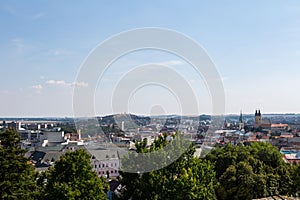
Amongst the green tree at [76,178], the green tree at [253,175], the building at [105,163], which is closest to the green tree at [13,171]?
the green tree at [76,178]

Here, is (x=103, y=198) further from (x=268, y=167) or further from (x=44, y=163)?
(x=44, y=163)

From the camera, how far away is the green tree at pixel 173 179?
467 inches

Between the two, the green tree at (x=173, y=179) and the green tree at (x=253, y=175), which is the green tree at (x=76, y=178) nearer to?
the green tree at (x=173, y=179)

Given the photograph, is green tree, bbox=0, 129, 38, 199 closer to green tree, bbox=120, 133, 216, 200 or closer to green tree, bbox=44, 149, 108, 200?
green tree, bbox=44, 149, 108, 200

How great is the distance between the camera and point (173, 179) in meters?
12.6

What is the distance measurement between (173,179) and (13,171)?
21.7ft

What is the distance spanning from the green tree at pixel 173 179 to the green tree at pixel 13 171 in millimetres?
4163

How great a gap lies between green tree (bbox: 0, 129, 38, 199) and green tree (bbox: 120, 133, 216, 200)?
4163 millimetres

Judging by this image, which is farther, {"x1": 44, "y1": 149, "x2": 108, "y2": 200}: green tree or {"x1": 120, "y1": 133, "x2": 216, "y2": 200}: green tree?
{"x1": 44, "y1": 149, "x2": 108, "y2": 200}: green tree

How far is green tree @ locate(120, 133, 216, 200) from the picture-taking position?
38.9 feet

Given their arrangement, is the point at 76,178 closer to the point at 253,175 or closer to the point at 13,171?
the point at 13,171

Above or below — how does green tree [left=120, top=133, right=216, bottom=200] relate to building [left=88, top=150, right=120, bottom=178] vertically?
above

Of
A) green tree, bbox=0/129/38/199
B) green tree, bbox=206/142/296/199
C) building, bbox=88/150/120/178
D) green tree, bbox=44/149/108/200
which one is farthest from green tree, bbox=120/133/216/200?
building, bbox=88/150/120/178

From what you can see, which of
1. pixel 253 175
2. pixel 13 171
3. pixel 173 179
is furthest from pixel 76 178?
pixel 253 175
